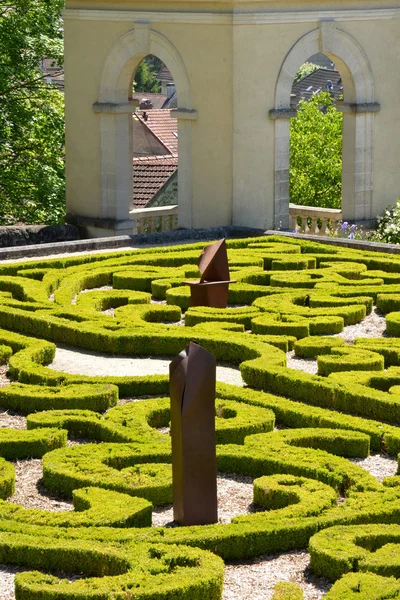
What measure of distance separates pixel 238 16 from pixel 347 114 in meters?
2.56

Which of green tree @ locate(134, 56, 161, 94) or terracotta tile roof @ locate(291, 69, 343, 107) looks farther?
green tree @ locate(134, 56, 161, 94)

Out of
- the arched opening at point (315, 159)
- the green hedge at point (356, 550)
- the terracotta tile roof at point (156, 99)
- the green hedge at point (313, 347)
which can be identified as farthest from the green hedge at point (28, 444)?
the terracotta tile roof at point (156, 99)

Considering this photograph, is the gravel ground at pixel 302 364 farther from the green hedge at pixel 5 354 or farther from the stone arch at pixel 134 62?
the stone arch at pixel 134 62

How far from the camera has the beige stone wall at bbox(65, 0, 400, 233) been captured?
20.8 metres

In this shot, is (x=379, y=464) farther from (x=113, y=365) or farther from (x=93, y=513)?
(x=113, y=365)

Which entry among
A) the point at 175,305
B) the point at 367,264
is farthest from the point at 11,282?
the point at 367,264

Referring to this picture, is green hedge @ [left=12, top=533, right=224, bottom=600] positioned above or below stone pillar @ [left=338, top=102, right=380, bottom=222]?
below

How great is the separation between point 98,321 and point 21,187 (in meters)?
15.9

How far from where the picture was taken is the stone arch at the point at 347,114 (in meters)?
21.0

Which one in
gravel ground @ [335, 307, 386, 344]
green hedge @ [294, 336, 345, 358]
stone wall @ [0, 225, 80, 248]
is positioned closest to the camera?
green hedge @ [294, 336, 345, 358]

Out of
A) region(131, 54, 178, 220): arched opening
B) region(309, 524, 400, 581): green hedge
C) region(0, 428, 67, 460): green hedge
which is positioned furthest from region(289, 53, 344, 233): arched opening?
region(309, 524, 400, 581): green hedge

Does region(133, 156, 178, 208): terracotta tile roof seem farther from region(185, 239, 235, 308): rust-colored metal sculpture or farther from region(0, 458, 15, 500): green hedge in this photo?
region(0, 458, 15, 500): green hedge

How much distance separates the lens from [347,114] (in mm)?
21859

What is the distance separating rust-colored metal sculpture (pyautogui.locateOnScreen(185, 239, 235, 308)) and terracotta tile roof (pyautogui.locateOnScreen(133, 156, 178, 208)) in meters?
21.6
